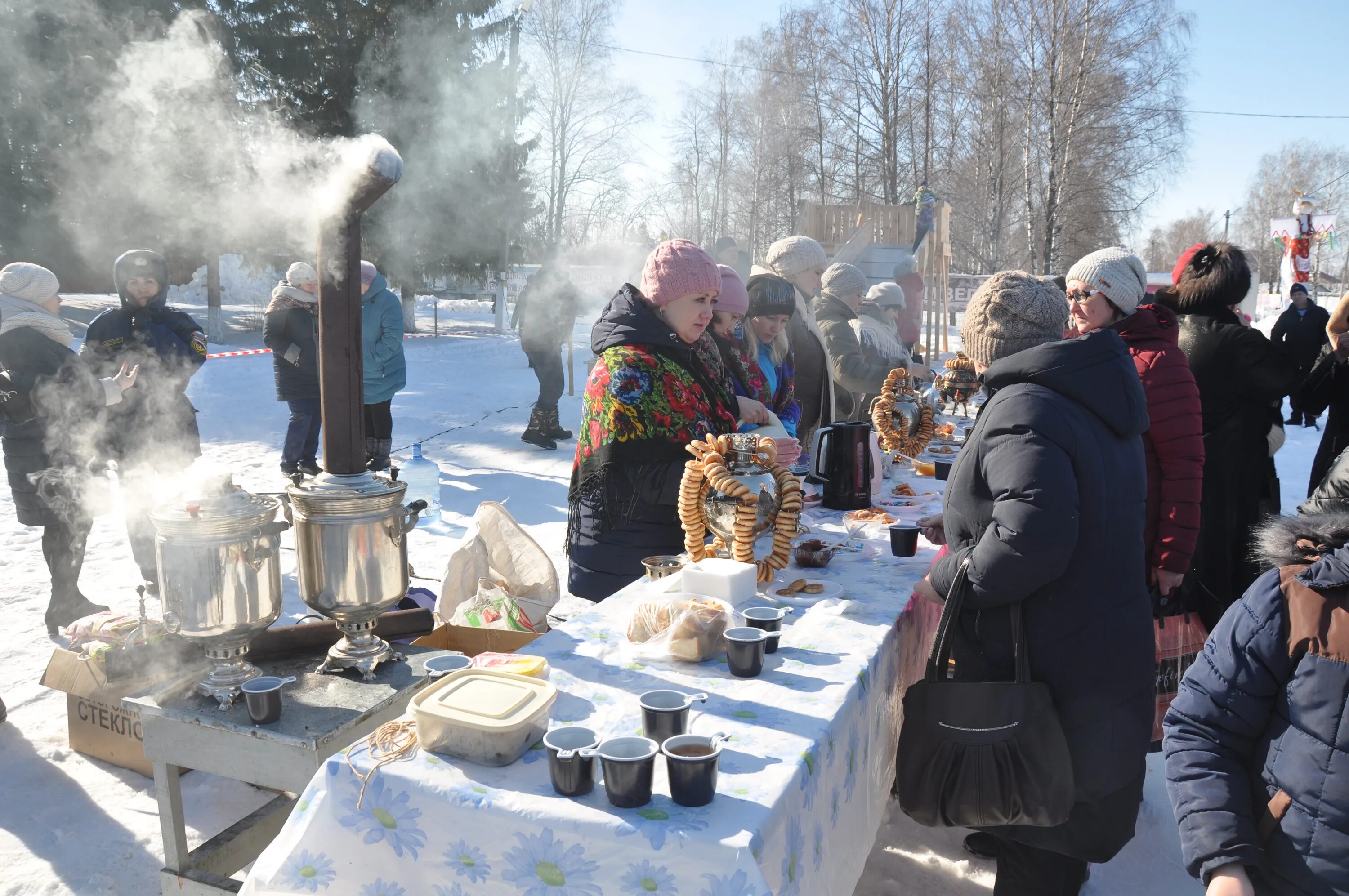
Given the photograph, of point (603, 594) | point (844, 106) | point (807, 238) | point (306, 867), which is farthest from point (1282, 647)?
point (844, 106)

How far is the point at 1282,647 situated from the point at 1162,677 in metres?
2.05

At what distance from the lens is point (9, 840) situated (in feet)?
9.22

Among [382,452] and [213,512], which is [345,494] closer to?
[213,512]

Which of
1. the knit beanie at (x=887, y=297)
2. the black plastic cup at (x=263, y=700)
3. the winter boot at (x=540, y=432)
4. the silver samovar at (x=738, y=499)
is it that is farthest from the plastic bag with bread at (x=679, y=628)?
the winter boot at (x=540, y=432)

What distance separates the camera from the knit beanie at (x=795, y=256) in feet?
16.5

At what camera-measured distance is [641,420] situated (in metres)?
2.65

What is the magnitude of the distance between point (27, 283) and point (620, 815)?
4.52m

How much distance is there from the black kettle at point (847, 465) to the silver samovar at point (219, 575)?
211 centimetres

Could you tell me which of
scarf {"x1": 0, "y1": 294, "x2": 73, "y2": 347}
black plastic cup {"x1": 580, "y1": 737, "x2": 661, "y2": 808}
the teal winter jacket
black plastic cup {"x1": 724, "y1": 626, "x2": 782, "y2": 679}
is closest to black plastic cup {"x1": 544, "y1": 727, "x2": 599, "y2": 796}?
black plastic cup {"x1": 580, "y1": 737, "x2": 661, "y2": 808}

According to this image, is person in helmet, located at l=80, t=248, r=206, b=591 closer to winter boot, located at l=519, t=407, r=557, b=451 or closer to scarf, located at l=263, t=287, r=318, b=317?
scarf, located at l=263, t=287, r=318, b=317

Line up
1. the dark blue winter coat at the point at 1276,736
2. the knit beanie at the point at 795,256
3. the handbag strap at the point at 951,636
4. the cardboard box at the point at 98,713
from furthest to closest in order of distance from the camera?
the knit beanie at the point at 795,256, the cardboard box at the point at 98,713, the handbag strap at the point at 951,636, the dark blue winter coat at the point at 1276,736

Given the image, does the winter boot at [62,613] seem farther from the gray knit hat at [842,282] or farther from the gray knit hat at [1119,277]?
the gray knit hat at [1119,277]

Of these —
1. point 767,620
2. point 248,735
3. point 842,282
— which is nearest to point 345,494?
point 248,735

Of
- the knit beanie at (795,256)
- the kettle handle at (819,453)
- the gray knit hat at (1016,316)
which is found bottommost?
the kettle handle at (819,453)
